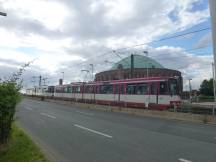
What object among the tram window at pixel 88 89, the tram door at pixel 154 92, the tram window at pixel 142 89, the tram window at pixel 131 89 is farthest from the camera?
the tram window at pixel 88 89

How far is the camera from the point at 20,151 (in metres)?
8.92

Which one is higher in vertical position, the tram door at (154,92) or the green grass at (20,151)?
the tram door at (154,92)

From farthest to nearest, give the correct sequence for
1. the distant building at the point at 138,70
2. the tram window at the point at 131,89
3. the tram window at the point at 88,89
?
1. the distant building at the point at 138,70
2. the tram window at the point at 88,89
3. the tram window at the point at 131,89

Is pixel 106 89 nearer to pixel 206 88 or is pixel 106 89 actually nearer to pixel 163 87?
pixel 163 87

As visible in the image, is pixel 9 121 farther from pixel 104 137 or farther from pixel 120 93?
pixel 120 93

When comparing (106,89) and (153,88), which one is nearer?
(153,88)

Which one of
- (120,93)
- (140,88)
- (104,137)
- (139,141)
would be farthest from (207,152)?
(120,93)

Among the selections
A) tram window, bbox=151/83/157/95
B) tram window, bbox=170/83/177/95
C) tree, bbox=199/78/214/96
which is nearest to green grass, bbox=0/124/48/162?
tram window, bbox=170/83/177/95

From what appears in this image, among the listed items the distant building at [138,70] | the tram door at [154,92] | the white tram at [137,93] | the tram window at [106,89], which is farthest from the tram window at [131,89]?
the distant building at [138,70]

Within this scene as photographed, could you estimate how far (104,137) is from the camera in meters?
11.8

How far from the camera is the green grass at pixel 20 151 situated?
309 inches

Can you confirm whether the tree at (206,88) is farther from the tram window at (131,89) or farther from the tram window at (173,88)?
the tram window at (173,88)

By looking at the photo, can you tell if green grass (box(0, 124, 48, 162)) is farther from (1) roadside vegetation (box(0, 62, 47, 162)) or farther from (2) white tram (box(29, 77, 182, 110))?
(2) white tram (box(29, 77, 182, 110))

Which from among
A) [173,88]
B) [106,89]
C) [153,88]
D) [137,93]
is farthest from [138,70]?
[173,88]
